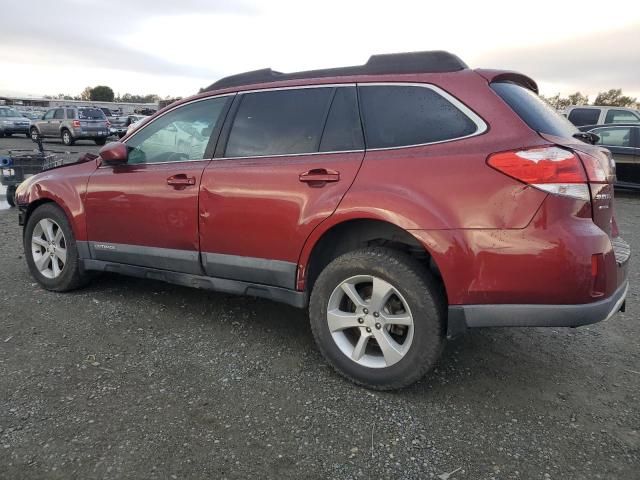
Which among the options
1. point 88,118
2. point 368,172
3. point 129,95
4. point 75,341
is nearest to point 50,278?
point 75,341

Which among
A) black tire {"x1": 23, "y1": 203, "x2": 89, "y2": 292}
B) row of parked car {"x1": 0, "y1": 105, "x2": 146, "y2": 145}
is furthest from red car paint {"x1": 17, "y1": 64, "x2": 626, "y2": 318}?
row of parked car {"x1": 0, "y1": 105, "x2": 146, "y2": 145}

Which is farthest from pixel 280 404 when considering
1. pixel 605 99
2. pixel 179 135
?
pixel 605 99

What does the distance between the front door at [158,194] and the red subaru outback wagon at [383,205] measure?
0.01 meters

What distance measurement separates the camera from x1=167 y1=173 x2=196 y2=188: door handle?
3564mm

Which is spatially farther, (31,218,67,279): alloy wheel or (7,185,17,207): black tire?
(7,185,17,207): black tire

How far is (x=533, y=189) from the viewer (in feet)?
8.12

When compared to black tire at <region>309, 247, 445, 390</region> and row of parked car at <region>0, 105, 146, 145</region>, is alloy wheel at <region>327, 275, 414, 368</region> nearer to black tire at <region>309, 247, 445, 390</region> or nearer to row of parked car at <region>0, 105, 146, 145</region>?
black tire at <region>309, 247, 445, 390</region>

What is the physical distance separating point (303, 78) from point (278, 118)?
31 cm

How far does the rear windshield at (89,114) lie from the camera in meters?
23.5

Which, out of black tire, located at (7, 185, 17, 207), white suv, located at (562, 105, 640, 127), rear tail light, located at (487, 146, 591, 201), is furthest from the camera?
white suv, located at (562, 105, 640, 127)

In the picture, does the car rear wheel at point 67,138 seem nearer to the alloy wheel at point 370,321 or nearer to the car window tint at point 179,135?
the car window tint at point 179,135

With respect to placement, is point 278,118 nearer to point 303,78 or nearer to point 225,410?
point 303,78

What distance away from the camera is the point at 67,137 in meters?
24.0

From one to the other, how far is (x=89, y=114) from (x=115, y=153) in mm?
22390
